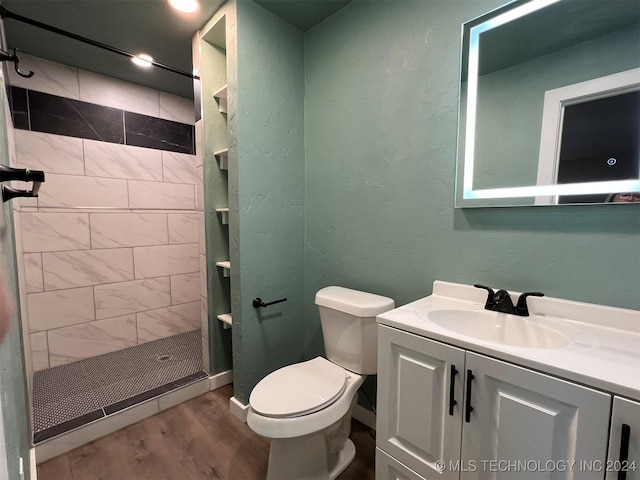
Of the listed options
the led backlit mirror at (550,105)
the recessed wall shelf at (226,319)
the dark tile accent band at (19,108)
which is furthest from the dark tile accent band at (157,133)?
the led backlit mirror at (550,105)

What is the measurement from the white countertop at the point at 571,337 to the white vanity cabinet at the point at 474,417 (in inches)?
1.1

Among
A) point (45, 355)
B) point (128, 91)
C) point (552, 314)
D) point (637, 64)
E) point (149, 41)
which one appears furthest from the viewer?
point (128, 91)

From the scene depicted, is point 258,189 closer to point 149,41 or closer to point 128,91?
point 149,41

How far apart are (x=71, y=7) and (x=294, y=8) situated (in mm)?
1209

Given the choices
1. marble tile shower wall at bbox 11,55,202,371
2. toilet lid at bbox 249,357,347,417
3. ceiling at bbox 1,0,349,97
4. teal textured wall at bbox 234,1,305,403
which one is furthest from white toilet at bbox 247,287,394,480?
ceiling at bbox 1,0,349,97

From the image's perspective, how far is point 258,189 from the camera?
5.55 ft

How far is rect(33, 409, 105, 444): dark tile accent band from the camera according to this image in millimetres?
1463

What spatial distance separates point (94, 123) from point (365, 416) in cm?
288

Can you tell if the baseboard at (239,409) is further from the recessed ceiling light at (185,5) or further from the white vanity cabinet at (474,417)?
the recessed ceiling light at (185,5)

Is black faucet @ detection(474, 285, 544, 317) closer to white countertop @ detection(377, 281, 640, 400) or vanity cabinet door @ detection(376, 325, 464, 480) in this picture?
white countertop @ detection(377, 281, 640, 400)

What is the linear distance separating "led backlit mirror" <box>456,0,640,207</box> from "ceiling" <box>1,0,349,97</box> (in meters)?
0.94

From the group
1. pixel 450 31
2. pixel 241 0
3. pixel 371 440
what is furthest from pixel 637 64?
pixel 371 440

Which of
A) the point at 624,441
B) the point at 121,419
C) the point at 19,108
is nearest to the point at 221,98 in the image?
the point at 19,108

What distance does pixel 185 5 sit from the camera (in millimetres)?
1595
